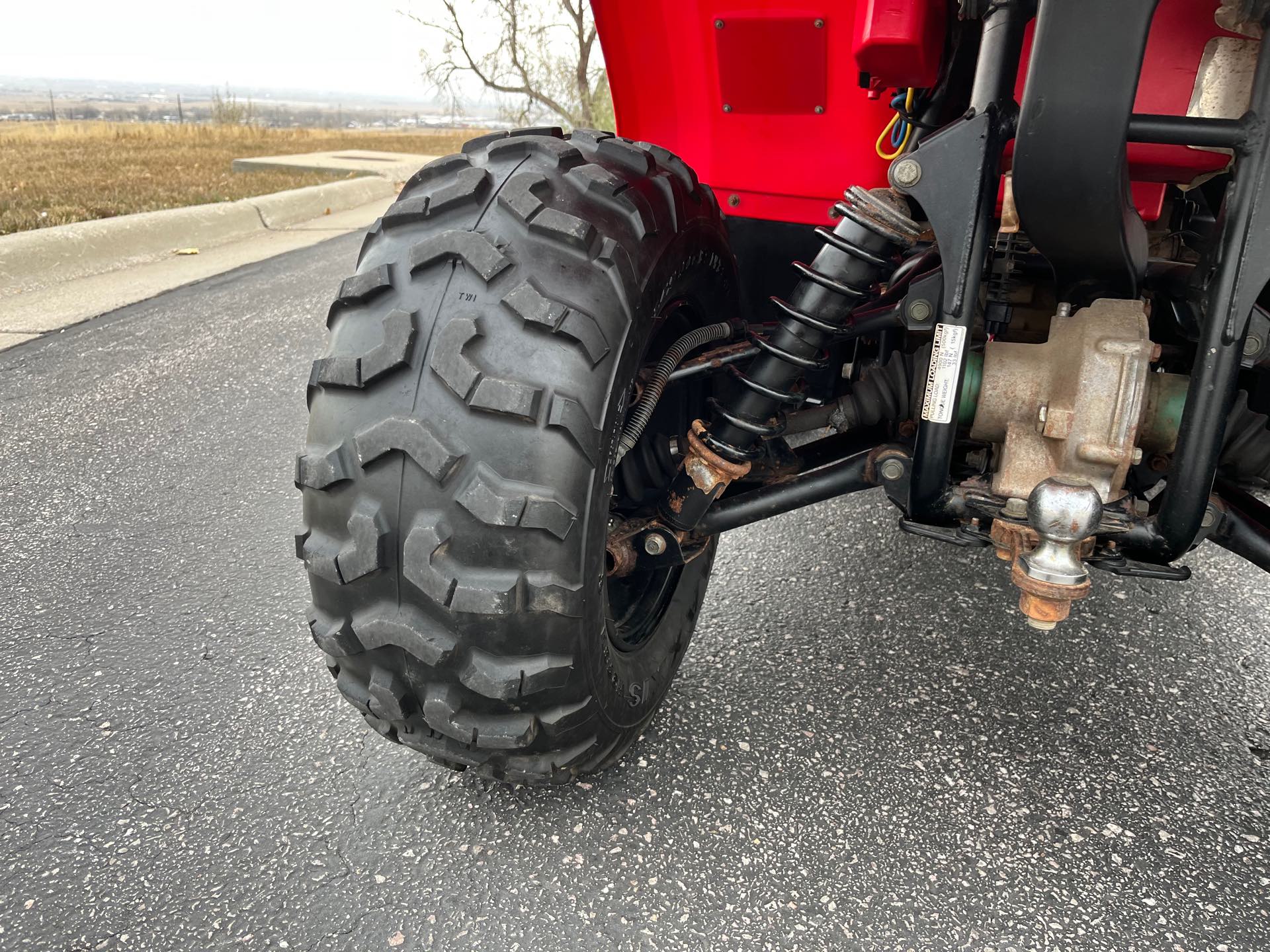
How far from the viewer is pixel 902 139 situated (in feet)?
6.53

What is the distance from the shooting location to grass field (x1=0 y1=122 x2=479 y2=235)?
7883mm

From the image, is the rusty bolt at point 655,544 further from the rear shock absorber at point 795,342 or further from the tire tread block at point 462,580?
the tire tread block at point 462,580

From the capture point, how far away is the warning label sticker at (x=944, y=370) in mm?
1498

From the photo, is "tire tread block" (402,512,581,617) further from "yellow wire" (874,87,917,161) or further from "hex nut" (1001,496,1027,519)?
"yellow wire" (874,87,917,161)

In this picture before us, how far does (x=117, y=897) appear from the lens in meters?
1.59

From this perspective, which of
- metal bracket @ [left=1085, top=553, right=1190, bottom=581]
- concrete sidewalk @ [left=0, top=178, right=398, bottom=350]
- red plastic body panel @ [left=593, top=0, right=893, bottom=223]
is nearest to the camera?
metal bracket @ [left=1085, top=553, right=1190, bottom=581]

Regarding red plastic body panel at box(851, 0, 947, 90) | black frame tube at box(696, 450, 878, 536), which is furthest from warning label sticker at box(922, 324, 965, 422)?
red plastic body panel at box(851, 0, 947, 90)

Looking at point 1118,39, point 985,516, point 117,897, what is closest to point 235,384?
point 117,897

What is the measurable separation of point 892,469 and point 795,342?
306 millimetres

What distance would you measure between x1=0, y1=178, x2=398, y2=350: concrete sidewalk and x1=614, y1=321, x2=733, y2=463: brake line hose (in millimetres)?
4580

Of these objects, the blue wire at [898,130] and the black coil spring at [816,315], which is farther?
the blue wire at [898,130]

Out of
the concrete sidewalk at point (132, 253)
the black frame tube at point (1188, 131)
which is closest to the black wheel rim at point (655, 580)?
the black frame tube at point (1188, 131)

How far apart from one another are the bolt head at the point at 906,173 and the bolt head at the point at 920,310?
203mm

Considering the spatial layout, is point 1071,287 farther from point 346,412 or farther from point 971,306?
point 346,412
